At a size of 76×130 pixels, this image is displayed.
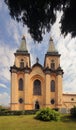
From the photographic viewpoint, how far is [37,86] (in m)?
61.0

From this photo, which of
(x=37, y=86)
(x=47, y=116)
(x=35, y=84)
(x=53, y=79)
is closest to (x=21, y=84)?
(x=35, y=84)

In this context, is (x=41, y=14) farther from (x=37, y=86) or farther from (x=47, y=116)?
(x=37, y=86)

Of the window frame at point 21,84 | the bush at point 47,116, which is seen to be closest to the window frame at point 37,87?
the window frame at point 21,84

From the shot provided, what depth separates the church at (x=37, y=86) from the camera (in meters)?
58.4

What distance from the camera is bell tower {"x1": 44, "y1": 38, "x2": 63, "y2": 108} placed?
58.9 meters

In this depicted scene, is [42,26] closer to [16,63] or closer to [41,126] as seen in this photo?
[41,126]

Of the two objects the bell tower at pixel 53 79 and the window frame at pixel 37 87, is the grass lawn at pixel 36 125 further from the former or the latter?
the window frame at pixel 37 87

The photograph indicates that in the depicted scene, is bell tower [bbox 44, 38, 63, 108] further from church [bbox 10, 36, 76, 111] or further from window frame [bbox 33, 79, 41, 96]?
window frame [bbox 33, 79, 41, 96]

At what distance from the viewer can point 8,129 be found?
92.1 feet

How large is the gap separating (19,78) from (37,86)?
4.25m

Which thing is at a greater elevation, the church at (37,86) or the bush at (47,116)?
the church at (37,86)

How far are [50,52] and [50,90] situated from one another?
358 inches

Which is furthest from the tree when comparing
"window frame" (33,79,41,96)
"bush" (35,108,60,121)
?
"window frame" (33,79,41,96)

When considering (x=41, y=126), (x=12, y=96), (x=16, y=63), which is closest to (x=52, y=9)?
(x=41, y=126)
